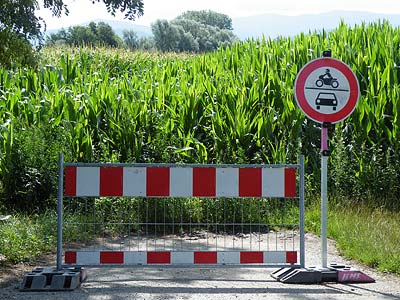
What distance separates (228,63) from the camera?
17.0m

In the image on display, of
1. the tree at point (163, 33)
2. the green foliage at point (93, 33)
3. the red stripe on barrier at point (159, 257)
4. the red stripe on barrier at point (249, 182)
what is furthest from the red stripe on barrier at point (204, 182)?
the tree at point (163, 33)

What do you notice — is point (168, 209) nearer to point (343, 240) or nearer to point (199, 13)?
point (343, 240)

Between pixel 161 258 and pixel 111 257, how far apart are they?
1.79ft

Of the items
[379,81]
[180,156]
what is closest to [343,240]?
[180,156]

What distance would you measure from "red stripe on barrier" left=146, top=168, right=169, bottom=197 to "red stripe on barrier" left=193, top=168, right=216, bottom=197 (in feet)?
1.07

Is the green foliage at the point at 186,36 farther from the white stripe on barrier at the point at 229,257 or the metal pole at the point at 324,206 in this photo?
the white stripe on barrier at the point at 229,257

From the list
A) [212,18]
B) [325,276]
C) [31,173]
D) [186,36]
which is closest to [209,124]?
[31,173]

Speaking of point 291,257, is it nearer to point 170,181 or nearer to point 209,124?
point 170,181

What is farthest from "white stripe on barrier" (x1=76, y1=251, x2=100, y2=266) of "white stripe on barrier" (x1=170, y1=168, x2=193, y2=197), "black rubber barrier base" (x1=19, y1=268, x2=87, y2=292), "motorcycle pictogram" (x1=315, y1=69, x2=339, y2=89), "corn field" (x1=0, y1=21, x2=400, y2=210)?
"corn field" (x1=0, y1=21, x2=400, y2=210)

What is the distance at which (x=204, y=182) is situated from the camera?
310 inches

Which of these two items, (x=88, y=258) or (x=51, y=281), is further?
(x=88, y=258)

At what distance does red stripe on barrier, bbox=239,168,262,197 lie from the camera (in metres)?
7.89

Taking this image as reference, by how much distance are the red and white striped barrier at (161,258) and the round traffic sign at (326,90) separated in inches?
68.9

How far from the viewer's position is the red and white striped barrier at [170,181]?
7.85 m
